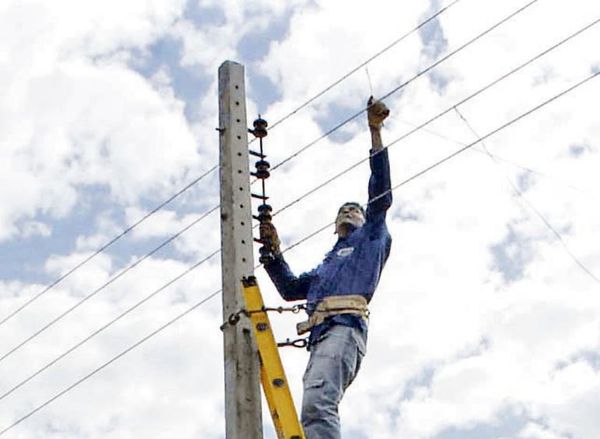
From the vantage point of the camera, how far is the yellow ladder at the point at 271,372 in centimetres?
618

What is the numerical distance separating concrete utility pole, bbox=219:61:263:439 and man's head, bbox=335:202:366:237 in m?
0.55

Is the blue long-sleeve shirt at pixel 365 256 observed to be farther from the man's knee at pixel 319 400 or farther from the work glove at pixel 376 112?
the man's knee at pixel 319 400

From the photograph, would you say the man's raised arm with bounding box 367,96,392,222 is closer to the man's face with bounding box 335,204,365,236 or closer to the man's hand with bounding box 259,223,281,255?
the man's face with bounding box 335,204,365,236

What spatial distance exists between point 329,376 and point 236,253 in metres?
0.93

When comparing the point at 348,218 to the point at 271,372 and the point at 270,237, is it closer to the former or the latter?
the point at 270,237

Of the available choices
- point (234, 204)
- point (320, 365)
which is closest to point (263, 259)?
point (234, 204)

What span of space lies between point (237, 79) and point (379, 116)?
43.5 inches

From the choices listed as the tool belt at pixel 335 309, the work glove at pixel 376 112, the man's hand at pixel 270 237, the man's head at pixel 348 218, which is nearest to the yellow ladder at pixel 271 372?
the tool belt at pixel 335 309

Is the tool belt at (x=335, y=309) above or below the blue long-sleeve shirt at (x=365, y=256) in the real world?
below

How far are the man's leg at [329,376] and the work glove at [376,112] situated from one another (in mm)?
1168

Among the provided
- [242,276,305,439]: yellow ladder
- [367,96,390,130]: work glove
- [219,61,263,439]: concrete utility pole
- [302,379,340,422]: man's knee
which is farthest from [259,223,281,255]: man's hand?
[302,379,340,422]: man's knee

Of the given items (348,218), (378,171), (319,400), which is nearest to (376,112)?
(378,171)

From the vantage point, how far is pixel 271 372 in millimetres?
6445

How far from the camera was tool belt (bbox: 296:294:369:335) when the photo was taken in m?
6.68
